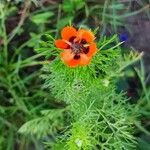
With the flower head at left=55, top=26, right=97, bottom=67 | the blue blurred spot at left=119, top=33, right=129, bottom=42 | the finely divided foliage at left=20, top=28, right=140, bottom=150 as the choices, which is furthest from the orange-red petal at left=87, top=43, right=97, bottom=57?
the blue blurred spot at left=119, top=33, right=129, bottom=42

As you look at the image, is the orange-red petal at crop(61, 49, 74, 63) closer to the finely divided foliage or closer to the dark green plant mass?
the finely divided foliage

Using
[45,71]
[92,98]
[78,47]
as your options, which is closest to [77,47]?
[78,47]

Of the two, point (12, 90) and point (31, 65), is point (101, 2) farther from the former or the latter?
point (12, 90)

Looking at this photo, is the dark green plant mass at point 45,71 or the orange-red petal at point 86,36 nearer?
the orange-red petal at point 86,36

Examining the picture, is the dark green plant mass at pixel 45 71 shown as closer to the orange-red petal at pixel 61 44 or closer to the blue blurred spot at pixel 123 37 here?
the blue blurred spot at pixel 123 37

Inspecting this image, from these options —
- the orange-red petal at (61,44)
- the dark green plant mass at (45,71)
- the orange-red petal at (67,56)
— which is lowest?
the dark green plant mass at (45,71)

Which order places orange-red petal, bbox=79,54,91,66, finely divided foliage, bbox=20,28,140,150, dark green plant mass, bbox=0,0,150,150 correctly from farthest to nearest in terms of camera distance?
dark green plant mass, bbox=0,0,150,150
finely divided foliage, bbox=20,28,140,150
orange-red petal, bbox=79,54,91,66

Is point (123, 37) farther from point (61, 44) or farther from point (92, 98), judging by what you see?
point (61, 44)

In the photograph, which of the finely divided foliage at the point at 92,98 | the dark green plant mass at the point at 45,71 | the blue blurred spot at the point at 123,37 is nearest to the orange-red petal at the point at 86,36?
the finely divided foliage at the point at 92,98
